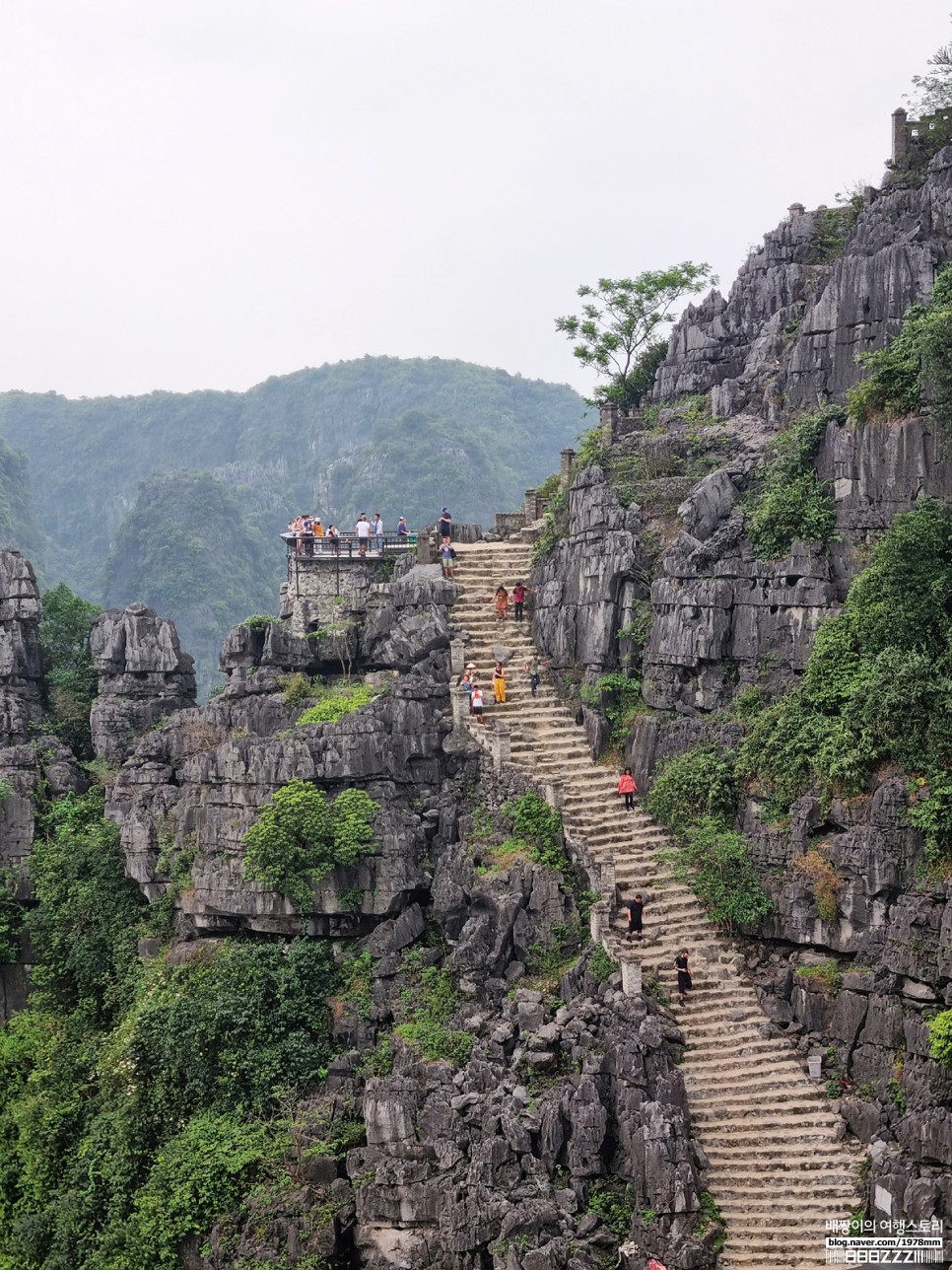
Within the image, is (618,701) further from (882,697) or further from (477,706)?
(882,697)

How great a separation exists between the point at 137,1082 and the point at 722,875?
12.7 meters

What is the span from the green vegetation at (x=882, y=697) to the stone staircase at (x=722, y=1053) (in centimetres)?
273

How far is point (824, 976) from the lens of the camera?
25625 mm

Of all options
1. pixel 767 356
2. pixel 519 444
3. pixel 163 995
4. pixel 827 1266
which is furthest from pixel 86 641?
pixel 519 444

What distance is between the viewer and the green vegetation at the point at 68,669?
38.9m

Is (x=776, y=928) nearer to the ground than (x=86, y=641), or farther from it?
nearer to the ground

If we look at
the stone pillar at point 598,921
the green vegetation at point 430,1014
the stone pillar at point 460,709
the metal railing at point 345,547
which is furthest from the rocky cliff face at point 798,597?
the green vegetation at point 430,1014

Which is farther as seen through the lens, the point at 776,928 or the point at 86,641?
the point at 86,641

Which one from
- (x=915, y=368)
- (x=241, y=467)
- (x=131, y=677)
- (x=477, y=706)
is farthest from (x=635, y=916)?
(x=241, y=467)

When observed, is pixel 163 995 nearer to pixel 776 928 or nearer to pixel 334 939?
pixel 334 939

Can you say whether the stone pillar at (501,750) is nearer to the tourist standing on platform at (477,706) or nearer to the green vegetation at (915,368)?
the tourist standing on platform at (477,706)

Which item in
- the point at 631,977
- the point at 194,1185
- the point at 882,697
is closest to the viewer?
the point at 882,697

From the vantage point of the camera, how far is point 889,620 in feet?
87.9

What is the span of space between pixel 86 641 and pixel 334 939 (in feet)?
44.6
